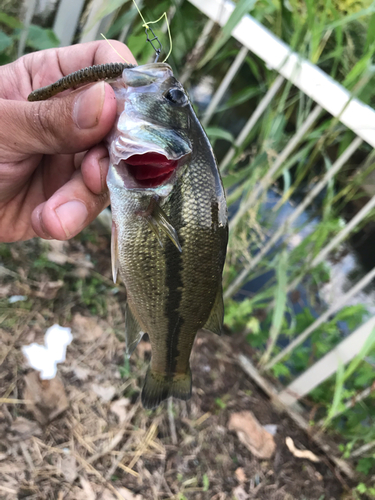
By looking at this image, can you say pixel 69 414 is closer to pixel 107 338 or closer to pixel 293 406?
pixel 107 338

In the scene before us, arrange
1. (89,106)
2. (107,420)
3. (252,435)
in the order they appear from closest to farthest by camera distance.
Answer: (89,106)
(107,420)
(252,435)

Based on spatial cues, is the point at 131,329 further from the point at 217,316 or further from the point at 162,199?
the point at 162,199

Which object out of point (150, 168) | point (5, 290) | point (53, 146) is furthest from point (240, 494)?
point (53, 146)

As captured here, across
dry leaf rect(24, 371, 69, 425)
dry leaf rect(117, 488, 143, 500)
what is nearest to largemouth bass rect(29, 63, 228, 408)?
dry leaf rect(24, 371, 69, 425)

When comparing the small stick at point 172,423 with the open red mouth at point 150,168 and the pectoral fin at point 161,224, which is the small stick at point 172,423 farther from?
the open red mouth at point 150,168

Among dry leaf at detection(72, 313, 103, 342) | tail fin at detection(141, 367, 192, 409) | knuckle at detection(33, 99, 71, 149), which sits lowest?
dry leaf at detection(72, 313, 103, 342)

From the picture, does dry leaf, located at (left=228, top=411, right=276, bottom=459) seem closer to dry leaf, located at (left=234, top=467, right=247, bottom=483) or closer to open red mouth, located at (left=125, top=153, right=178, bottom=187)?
dry leaf, located at (left=234, top=467, right=247, bottom=483)
